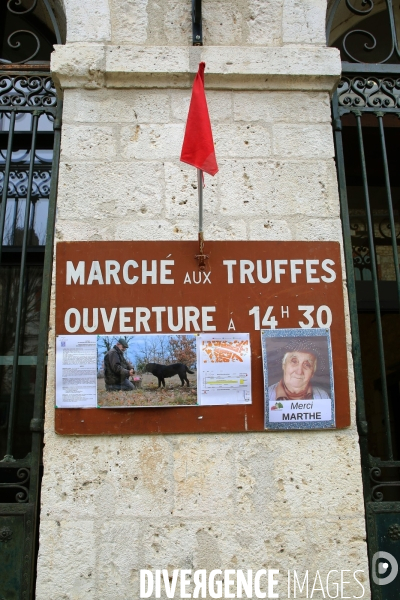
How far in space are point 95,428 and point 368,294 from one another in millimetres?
3195

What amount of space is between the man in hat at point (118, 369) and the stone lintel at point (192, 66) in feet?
5.16

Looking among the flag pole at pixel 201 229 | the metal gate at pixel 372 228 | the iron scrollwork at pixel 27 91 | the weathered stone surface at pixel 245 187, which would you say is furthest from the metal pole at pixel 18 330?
the metal gate at pixel 372 228

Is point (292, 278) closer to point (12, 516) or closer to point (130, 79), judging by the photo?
point (130, 79)

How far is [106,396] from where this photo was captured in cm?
275

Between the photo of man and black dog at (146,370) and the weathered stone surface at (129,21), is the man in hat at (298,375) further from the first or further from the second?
the weathered stone surface at (129,21)

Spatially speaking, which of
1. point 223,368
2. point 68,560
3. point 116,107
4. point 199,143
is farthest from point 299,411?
point 116,107

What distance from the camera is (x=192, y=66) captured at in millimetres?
3107

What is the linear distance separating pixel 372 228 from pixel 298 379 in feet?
4.27

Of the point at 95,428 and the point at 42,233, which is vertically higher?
the point at 42,233

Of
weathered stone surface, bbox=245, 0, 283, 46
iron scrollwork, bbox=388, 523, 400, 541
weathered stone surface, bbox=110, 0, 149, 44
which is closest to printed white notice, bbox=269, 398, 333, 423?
iron scrollwork, bbox=388, 523, 400, 541

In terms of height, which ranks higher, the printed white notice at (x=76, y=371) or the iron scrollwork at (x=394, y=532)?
the printed white notice at (x=76, y=371)

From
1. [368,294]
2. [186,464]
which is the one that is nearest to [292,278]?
[186,464]

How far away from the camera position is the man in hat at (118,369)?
2.77 meters

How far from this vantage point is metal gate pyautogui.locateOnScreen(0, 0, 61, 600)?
275 cm
